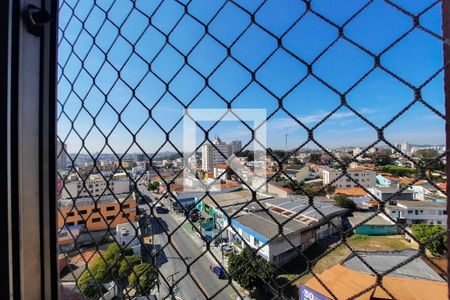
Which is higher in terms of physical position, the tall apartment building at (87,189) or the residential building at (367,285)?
the tall apartment building at (87,189)

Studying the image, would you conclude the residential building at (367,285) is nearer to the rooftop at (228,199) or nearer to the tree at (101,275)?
the rooftop at (228,199)

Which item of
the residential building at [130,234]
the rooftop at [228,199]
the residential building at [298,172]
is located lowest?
the residential building at [130,234]

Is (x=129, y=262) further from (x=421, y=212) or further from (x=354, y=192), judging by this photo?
(x=421, y=212)

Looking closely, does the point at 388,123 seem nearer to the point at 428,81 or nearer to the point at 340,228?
the point at 428,81

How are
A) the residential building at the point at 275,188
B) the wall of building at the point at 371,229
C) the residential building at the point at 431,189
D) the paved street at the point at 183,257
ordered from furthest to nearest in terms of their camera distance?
1. the paved street at the point at 183,257
2. the residential building at the point at 275,188
3. the wall of building at the point at 371,229
4. the residential building at the point at 431,189

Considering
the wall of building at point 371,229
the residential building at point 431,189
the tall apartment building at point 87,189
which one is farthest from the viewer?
the tall apartment building at point 87,189

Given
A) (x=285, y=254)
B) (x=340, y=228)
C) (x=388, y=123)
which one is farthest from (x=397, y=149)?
(x=285, y=254)

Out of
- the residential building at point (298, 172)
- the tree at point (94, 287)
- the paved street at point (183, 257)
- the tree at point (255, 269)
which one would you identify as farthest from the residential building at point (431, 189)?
the tree at point (94, 287)
